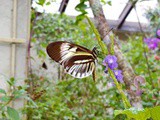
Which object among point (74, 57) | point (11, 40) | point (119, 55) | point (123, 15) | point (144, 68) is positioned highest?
point (74, 57)

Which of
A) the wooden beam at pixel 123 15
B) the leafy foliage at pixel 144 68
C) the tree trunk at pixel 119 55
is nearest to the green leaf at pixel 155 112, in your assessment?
the tree trunk at pixel 119 55

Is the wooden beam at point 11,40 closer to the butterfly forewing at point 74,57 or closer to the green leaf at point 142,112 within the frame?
the butterfly forewing at point 74,57

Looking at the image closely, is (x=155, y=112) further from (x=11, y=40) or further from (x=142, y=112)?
(x=11, y=40)

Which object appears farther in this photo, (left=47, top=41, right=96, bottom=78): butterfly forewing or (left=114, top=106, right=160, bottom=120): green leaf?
(left=47, top=41, right=96, bottom=78): butterfly forewing

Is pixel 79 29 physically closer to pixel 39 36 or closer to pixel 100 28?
pixel 39 36

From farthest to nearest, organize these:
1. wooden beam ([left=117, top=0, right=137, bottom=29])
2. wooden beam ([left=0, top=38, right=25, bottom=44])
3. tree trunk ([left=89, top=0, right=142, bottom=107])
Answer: wooden beam ([left=117, top=0, right=137, bottom=29]) → wooden beam ([left=0, top=38, right=25, bottom=44]) → tree trunk ([left=89, top=0, right=142, bottom=107])

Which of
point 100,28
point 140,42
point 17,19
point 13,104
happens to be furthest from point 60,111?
point 140,42

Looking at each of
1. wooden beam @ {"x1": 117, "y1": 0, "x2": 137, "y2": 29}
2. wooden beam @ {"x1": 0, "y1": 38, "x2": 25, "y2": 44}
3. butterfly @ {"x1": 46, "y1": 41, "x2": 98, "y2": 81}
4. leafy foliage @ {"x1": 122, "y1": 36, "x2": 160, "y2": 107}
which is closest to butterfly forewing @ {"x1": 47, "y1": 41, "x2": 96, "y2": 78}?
butterfly @ {"x1": 46, "y1": 41, "x2": 98, "y2": 81}

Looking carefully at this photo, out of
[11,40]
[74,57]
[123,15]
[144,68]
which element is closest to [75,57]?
[74,57]

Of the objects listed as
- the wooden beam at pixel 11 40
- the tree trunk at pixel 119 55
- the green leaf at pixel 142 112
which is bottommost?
the wooden beam at pixel 11 40

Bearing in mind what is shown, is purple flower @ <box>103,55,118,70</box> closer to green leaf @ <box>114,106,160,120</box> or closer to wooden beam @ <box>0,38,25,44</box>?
green leaf @ <box>114,106,160,120</box>
